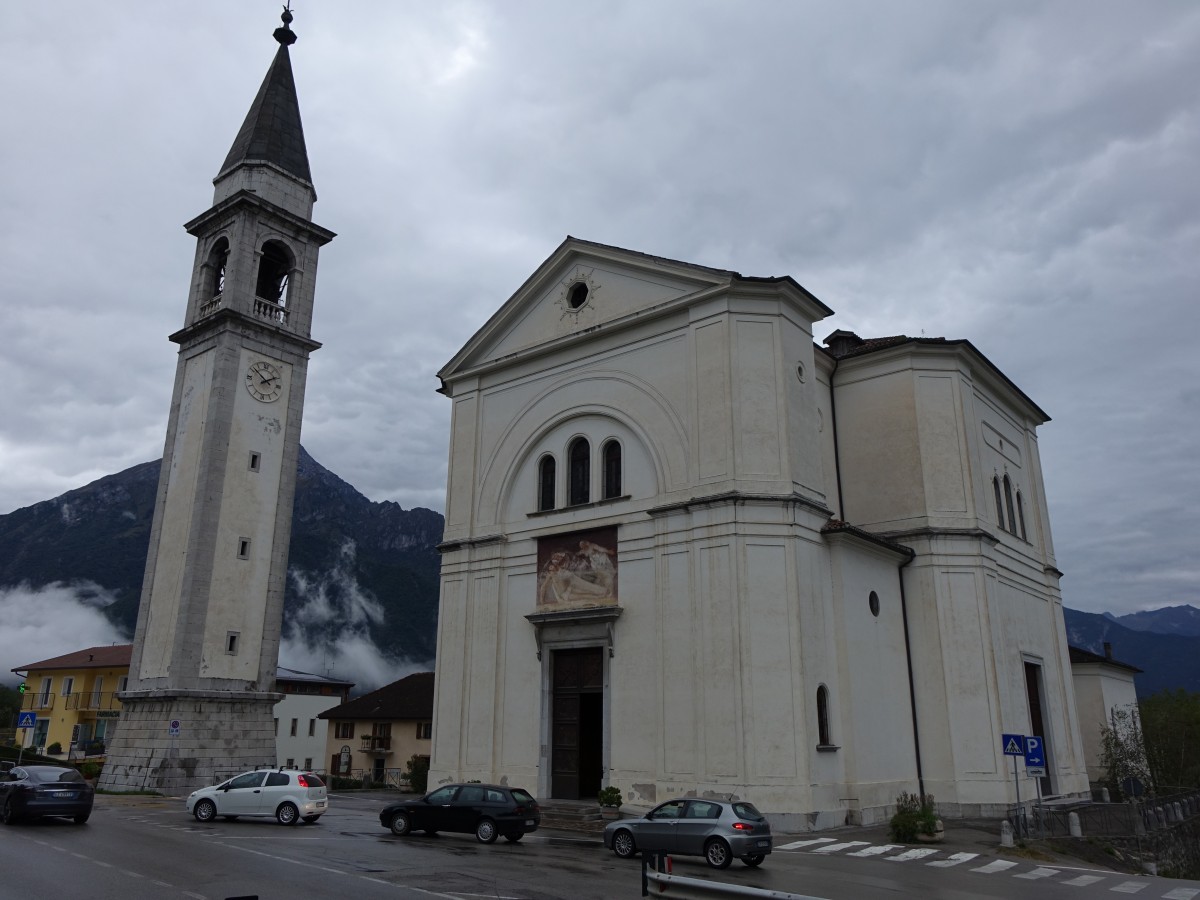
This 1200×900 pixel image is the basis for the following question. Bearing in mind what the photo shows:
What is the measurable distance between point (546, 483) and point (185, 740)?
17.1 metres

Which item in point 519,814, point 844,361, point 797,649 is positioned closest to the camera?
point 519,814

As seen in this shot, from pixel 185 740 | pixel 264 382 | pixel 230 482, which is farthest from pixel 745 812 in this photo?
pixel 264 382

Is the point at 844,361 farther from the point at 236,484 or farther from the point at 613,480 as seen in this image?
the point at 236,484


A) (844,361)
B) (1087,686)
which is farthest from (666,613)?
(1087,686)

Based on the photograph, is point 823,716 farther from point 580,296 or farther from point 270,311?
point 270,311

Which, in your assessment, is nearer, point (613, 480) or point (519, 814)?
point (519, 814)

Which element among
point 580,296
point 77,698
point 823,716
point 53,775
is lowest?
point 53,775

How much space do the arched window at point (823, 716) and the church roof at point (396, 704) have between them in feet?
124

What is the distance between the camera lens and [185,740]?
103ft

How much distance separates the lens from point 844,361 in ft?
90.2

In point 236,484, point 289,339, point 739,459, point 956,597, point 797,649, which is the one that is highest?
point 289,339

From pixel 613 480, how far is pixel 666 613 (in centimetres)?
433

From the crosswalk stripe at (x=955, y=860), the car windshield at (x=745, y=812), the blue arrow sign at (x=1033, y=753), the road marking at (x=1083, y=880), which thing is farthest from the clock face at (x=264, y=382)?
the road marking at (x=1083, y=880)

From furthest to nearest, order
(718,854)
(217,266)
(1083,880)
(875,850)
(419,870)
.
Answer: (217,266)
(875,850)
(1083,880)
(718,854)
(419,870)
